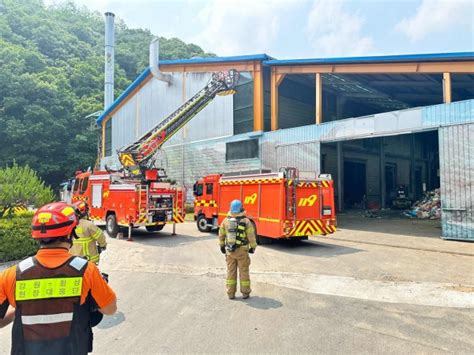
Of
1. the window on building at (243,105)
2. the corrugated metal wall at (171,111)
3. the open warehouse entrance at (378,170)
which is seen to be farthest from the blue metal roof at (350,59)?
the open warehouse entrance at (378,170)

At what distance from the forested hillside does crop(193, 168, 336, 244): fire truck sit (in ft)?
107

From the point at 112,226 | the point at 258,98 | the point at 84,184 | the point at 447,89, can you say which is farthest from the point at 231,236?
the point at 258,98

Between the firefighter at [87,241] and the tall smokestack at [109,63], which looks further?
the tall smokestack at [109,63]

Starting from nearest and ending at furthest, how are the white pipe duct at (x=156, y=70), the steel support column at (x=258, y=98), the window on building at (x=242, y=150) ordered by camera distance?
the steel support column at (x=258, y=98), the window on building at (x=242, y=150), the white pipe duct at (x=156, y=70)

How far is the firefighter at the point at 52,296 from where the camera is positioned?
6.87 feet

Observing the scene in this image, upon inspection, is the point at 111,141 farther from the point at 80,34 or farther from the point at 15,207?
the point at 80,34

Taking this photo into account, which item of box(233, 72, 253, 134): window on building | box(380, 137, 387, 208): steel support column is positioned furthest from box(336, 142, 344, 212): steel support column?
box(233, 72, 253, 134): window on building

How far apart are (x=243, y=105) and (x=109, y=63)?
27.5 meters

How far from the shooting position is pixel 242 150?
20484mm

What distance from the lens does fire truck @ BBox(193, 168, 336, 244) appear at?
34.9 feet

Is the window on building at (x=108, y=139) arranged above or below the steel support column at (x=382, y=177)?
above

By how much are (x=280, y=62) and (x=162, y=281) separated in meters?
14.8

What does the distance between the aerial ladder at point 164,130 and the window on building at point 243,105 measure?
0.54 meters

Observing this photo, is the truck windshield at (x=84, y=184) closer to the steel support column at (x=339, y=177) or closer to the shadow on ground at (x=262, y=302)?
the shadow on ground at (x=262, y=302)
